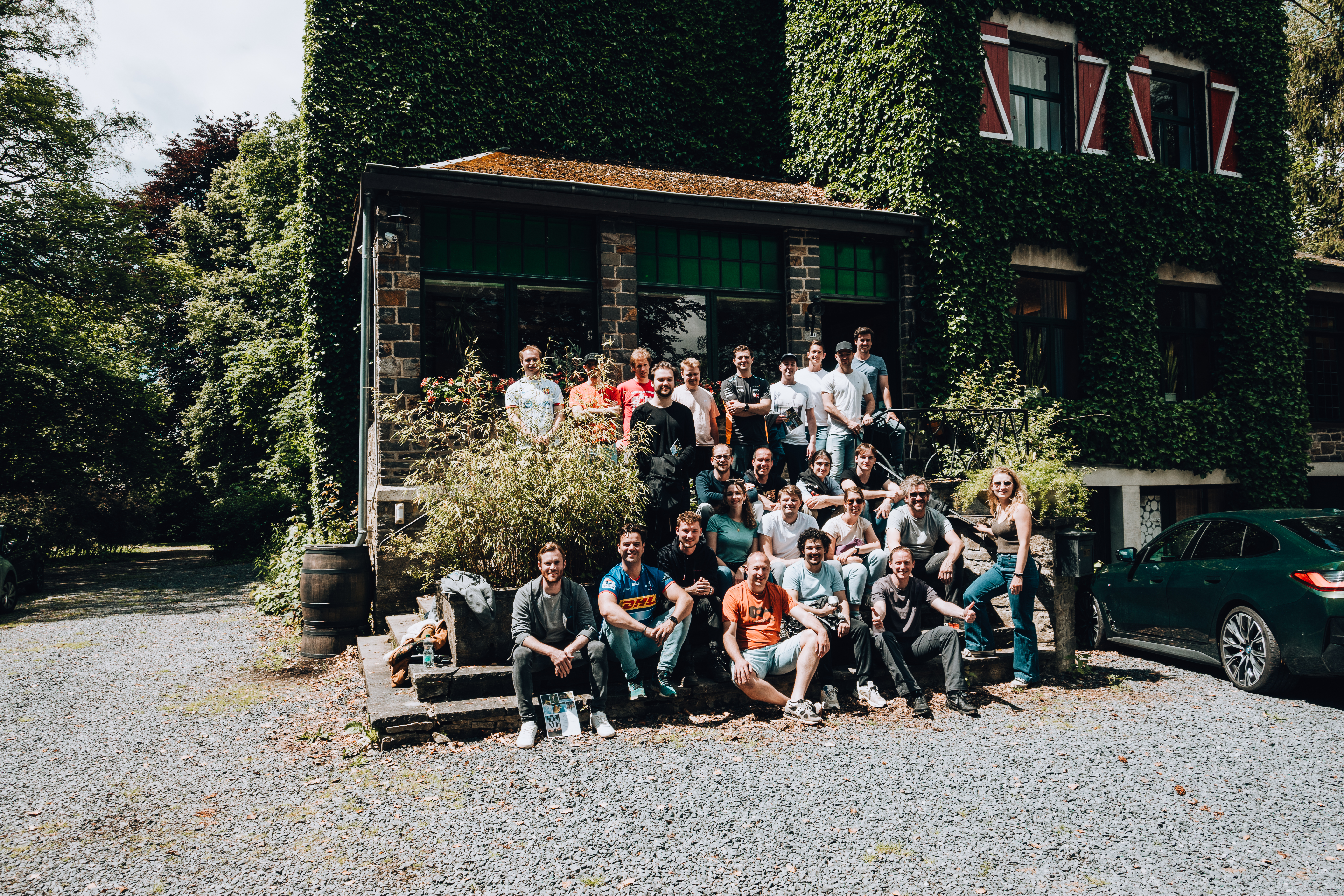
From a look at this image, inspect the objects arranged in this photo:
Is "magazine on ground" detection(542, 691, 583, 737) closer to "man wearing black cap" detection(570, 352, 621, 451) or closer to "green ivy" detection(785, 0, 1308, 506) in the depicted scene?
"man wearing black cap" detection(570, 352, 621, 451)

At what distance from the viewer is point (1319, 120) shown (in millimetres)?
19797

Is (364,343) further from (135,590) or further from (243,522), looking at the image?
(243,522)

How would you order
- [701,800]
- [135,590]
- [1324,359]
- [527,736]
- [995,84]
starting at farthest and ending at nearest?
[1324,359] → [135,590] → [995,84] → [527,736] → [701,800]

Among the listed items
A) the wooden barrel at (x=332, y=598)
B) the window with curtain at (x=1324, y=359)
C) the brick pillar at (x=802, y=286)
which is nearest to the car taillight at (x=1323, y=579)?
the brick pillar at (x=802, y=286)

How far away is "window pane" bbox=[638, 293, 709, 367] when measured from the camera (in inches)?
428

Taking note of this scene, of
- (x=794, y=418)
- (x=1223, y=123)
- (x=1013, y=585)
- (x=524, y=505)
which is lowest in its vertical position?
(x=1013, y=585)

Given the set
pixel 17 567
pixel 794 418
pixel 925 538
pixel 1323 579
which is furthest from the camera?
pixel 17 567

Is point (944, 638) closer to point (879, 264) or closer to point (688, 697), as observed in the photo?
point (688, 697)

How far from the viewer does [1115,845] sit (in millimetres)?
4031

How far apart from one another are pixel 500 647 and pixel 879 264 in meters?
8.32

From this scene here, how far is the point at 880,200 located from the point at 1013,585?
739 cm

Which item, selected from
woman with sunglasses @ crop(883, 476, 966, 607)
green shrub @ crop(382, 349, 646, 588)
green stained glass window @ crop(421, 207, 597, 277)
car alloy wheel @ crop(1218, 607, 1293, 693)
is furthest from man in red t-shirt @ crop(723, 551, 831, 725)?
green stained glass window @ crop(421, 207, 597, 277)

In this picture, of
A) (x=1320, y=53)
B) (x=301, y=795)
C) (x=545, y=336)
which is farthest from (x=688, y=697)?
(x=1320, y=53)

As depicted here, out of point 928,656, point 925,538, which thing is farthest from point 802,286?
point 928,656
